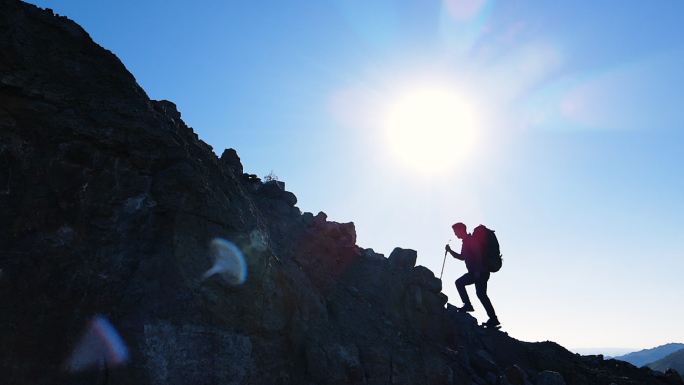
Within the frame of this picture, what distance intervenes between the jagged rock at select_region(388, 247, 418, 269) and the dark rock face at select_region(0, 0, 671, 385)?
2.89m

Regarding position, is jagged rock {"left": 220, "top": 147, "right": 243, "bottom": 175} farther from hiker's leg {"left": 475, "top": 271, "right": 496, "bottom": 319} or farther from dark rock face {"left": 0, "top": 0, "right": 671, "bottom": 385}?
hiker's leg {"left": 475, "top": 271, "right": 496, "bottom": 319}

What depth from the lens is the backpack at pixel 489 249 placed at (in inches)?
442

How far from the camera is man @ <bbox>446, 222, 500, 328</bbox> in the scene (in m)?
11.2

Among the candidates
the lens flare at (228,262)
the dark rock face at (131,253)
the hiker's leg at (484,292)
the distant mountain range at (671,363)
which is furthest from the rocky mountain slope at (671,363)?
the lens flare at (228,262)

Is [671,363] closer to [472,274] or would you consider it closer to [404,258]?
[472,274]

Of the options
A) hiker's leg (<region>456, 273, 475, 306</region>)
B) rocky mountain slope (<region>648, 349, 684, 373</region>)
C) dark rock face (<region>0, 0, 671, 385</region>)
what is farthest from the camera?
rocky mountain slope (<region>648, 349, 684, 373</region>)

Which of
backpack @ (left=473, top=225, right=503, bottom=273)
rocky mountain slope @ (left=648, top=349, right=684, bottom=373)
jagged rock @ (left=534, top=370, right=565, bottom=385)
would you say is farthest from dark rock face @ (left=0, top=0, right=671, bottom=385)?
rocky mountain slope @ (left=648, top=349, right=684, bottom=373)

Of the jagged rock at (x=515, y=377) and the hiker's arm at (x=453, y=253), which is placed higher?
the hiker's arm at (x=453, y=253)

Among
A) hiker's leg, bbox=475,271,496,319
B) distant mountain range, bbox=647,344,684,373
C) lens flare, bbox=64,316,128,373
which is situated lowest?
lens flare, bbox=64,316,128,373

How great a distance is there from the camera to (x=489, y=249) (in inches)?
445

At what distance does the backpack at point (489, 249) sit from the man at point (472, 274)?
0.10 metres

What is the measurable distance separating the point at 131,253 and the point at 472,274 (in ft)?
27.3

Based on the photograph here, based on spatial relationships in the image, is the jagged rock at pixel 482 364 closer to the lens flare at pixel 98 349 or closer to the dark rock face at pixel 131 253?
the dark rock face at pixel 131 253

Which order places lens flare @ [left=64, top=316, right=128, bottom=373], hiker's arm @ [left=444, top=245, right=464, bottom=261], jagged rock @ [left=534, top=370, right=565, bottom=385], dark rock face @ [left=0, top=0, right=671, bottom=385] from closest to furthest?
lens flare @ [left=64, top=316, right=128, bottom=373] → dark rock face @ [left=0, top=0, right=671, bottom=385] → jagged rock @ [left=534, top=370, right=565, bottom=385] → hiker's arm @ [left=444, top=245, right=464, bottom=261]
